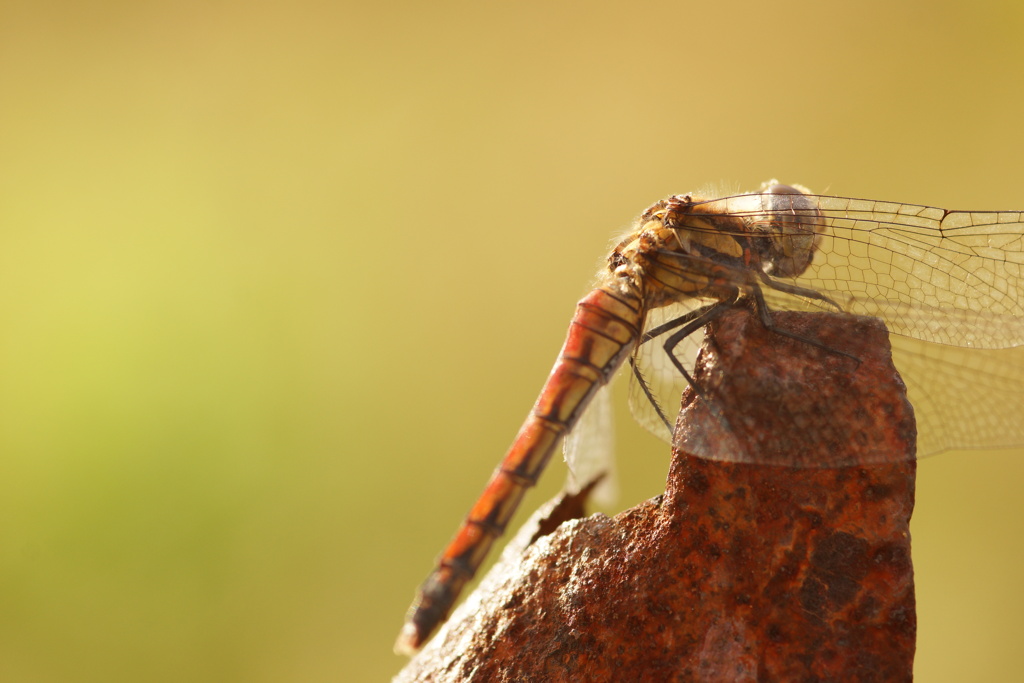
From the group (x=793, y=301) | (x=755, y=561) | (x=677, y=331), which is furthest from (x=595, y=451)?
(x=755, y=561)

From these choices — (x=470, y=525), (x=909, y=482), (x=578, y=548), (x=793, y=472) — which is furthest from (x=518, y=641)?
(x=909, y=482)

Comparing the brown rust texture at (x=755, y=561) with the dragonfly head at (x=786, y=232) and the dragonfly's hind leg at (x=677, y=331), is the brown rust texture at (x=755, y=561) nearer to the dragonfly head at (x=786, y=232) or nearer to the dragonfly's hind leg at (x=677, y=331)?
the dragonfly's hind leg at (x=677, y=331)

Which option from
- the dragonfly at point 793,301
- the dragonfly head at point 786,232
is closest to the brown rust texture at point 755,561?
the dragonfly at point 793,301

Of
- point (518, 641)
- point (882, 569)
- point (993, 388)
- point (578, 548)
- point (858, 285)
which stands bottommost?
point (518, 641)

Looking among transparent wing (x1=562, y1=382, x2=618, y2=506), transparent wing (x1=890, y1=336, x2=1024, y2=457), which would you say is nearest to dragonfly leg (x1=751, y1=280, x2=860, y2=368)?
transparent wing (x1=890, y1=336, x2=1024, y2=457)

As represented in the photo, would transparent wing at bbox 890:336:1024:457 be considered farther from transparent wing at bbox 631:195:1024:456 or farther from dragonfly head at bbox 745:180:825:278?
dragonfly head at bbox 745:180:825:278

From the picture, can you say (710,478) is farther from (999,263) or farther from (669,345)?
(999,263)

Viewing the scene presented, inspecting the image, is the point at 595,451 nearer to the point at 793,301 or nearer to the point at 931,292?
the point at 793,301
